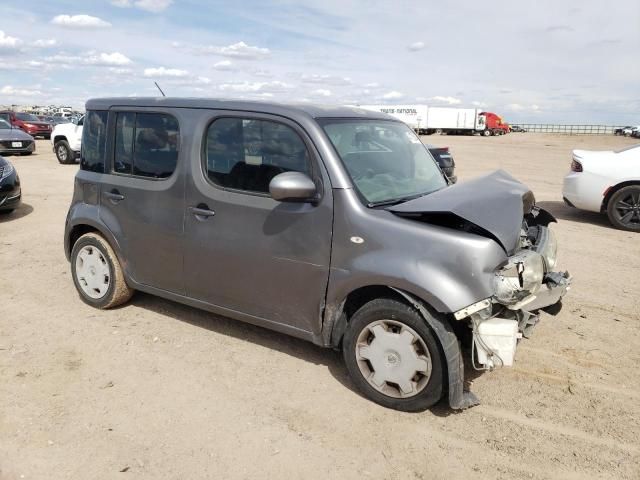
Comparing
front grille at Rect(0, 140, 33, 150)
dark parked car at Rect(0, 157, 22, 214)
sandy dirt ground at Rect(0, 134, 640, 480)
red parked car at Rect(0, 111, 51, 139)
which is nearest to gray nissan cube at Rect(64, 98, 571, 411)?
sandy dirt ground at Rect(0, 134, 640, 480)

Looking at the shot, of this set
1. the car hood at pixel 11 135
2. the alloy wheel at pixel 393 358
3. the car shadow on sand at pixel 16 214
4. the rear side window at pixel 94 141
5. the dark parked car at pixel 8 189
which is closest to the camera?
the alloy wheel at pixel 393 358

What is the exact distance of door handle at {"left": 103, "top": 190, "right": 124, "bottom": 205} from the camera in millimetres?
4574

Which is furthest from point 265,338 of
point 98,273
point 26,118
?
point 26,118

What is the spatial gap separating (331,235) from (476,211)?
0.92m

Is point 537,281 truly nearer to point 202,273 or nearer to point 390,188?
point 390,188

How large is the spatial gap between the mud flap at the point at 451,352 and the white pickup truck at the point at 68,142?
57.4 ft

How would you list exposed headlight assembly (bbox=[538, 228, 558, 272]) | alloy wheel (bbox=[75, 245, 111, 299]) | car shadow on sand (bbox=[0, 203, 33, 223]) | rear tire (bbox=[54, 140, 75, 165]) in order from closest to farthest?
exposed headlight assembly (bbox=[538, 228, 558, 272]) → alloy wheel (bbox=[75, 245, 111, 299]) → car shadow on sand (bbox=[0, 203, 33, 223]) → rear tire (bbox=[54, 140, 75, 165])

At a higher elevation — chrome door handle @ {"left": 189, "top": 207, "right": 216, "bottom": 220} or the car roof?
the car roof

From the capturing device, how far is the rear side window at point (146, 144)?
424cm

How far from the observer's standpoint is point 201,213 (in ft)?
13.2

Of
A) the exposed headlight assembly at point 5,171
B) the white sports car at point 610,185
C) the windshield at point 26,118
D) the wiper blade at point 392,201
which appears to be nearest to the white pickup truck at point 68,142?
the exposed headlight assembly at point 5,171

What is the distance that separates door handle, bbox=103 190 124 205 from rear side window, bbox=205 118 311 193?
3.43 ft

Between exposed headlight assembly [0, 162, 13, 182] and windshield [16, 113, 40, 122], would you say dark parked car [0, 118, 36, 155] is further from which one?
windshield [16, 113, 40, 122]

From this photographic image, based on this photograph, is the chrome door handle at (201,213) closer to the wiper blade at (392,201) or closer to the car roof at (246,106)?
the car roof at (246,106)
